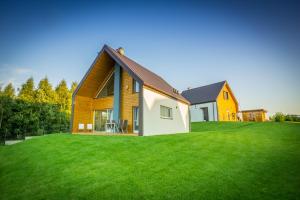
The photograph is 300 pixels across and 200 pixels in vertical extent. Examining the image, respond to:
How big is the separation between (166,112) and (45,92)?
2854 centimetres

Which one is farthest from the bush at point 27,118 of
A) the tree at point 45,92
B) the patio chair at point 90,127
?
the tree at point 45,92

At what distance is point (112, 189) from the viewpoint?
3.79 metres

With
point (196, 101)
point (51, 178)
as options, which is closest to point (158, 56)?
point (196, 101)

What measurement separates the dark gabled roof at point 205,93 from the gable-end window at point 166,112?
13.7 metres

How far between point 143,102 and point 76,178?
23.2ft

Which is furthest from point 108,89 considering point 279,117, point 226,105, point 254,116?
point 254,116

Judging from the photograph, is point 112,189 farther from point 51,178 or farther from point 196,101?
point 196,101

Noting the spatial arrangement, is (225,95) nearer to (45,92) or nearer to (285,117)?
(285,117)

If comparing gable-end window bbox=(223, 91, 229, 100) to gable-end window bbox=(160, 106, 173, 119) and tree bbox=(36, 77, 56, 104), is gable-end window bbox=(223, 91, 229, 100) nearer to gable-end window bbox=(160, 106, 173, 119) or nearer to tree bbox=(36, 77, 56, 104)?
gable-end window bbox=(160, 106, 173, 119)

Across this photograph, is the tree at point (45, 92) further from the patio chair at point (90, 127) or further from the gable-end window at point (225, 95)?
the gable-end window at point (225, 95)

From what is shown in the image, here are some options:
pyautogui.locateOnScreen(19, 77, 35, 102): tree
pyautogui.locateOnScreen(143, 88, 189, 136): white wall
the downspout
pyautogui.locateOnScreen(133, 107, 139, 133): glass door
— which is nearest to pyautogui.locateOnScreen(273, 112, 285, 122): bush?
pyautogui.locateOnScreen(143, 88, 189, 136): white wall

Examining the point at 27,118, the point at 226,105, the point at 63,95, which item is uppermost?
the point at 63,95

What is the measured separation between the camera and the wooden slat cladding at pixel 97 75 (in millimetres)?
15070

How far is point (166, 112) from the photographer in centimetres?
1497
